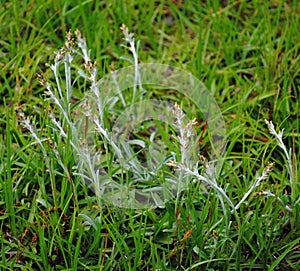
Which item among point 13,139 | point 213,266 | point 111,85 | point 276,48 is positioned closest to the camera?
point 213,266

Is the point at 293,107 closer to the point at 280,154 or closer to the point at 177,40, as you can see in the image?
the point at 280,154

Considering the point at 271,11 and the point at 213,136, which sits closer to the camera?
the point at 213,136

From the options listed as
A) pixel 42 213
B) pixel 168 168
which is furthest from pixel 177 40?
pixel 42 213

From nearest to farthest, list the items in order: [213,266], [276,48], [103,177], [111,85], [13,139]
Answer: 1. [213,266]
2. [103,177]
3. [13,139]
4. [111,85]
5. [276,48]

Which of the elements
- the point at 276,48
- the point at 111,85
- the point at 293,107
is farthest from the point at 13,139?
the point at 276,48

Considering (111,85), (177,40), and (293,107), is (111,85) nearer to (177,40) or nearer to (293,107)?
(177,40)

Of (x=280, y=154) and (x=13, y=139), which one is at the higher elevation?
(x=13, y=139)
